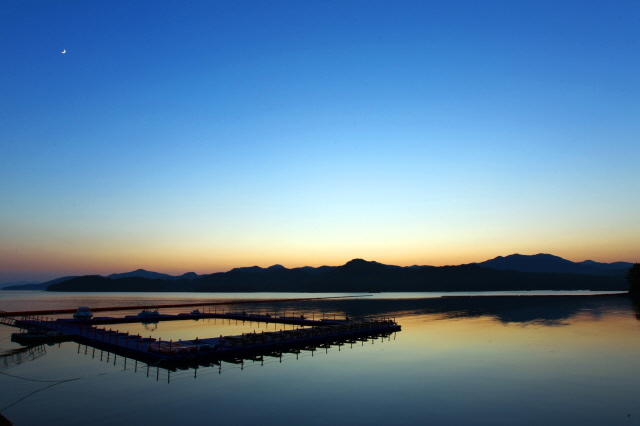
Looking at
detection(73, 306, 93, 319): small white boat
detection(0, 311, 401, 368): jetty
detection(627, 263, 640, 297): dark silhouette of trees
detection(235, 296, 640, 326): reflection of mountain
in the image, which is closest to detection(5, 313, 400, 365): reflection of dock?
detection(0, 311, 401, 368): jetty

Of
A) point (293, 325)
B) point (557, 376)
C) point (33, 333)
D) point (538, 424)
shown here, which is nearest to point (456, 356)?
point (557, 376)

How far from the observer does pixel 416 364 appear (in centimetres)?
4016

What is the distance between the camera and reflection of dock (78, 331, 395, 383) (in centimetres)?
3638

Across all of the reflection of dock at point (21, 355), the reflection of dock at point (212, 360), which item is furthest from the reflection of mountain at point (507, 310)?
the reflection of dock at point (21, 355)

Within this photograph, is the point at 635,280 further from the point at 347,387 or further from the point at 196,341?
the point at 196,341

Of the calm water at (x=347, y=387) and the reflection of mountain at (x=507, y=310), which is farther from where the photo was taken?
the reflection of mountain at (x=507, y=310)

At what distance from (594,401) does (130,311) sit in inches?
4819

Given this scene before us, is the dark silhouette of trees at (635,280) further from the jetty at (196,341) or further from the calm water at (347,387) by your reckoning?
the jetty at (196,341)

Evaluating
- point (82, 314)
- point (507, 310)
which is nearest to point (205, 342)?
point (82, 314)

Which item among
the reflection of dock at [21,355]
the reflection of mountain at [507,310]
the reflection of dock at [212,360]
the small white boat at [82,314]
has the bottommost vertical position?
the reflection of mountain at [507,310]

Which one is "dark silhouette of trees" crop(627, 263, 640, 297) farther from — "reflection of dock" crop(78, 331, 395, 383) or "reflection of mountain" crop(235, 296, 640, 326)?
"reflection of dock" crop(78, 331, 395, 383)

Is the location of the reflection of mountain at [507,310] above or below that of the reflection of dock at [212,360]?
below

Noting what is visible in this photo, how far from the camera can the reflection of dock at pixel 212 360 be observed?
1432 inches

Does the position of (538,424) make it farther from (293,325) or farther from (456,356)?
(293,325)
